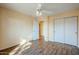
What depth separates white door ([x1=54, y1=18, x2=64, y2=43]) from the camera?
1.93 metres

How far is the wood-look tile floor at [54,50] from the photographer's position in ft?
5.83

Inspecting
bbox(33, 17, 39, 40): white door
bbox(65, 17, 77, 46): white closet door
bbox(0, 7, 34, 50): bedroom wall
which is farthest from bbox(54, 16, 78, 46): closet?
bbox(0, 7, 34, 50): bedroom wall

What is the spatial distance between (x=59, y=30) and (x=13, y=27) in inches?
35.2

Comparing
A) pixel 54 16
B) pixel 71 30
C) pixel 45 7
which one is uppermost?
pixel 45 7

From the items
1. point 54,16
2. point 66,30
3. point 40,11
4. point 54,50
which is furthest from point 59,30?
point 40,11

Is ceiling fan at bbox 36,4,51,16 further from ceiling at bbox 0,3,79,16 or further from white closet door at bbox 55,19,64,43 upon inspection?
white closet door at bbox 55,19,64,43

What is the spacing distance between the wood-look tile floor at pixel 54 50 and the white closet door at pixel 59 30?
98mm

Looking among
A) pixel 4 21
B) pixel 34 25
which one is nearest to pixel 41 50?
pixel 34 25

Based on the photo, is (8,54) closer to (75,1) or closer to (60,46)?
(60,46)

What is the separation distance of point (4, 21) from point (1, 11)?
0.18 metres

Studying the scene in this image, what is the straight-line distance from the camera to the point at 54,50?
6.07 ft

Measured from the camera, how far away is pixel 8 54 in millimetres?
1730

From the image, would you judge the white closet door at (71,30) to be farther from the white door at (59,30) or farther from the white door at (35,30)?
the white door at (35,30)

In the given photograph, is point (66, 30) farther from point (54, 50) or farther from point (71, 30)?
point (54, 50)
